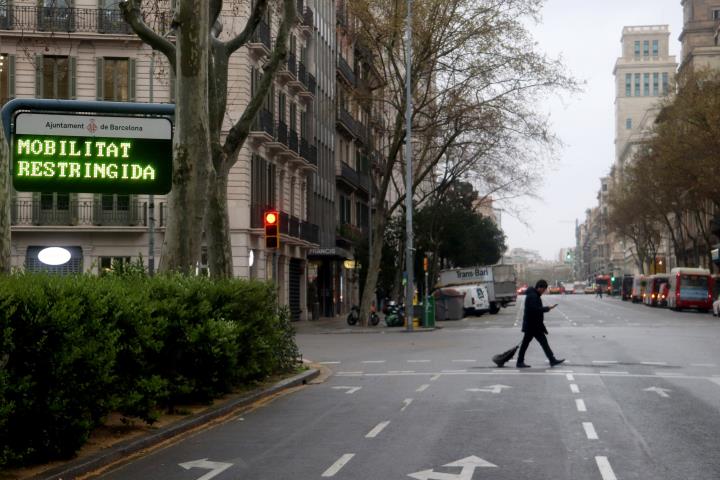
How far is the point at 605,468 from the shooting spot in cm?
1076

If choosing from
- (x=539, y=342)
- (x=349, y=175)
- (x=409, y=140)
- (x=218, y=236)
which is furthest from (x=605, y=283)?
(x=218, y=236)

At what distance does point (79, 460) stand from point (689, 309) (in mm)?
77430

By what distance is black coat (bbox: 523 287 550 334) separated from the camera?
23.9 meters

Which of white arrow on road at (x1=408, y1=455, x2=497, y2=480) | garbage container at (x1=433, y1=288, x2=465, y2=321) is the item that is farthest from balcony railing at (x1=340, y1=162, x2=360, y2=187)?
white arrow on road at (x1=408, y1=455, x2=497, y2=480)

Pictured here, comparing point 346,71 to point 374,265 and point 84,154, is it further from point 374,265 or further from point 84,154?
point 84,154

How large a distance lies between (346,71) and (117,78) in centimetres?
2822

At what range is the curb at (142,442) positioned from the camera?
409 inches

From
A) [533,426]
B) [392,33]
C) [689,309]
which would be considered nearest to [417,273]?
[689,309]

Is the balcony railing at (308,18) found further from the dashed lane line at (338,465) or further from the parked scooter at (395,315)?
the dashed lane line at (338,465)

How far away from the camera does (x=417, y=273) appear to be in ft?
266

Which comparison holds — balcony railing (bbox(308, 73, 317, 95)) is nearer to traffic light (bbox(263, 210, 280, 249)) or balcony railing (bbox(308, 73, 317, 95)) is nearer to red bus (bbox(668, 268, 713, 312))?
red bus (bbox(668, 268, 713, 312))

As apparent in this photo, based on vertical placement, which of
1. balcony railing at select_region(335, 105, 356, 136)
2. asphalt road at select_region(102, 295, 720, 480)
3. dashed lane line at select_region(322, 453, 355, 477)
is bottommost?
dashed lane line at select_region(322, 453, 355, 477)

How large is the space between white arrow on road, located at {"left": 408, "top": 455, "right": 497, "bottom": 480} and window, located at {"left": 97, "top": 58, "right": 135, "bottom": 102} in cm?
3812

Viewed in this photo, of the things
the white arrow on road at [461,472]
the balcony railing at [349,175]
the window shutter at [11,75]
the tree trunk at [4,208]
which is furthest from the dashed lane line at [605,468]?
the balcony railing at [349,175]
